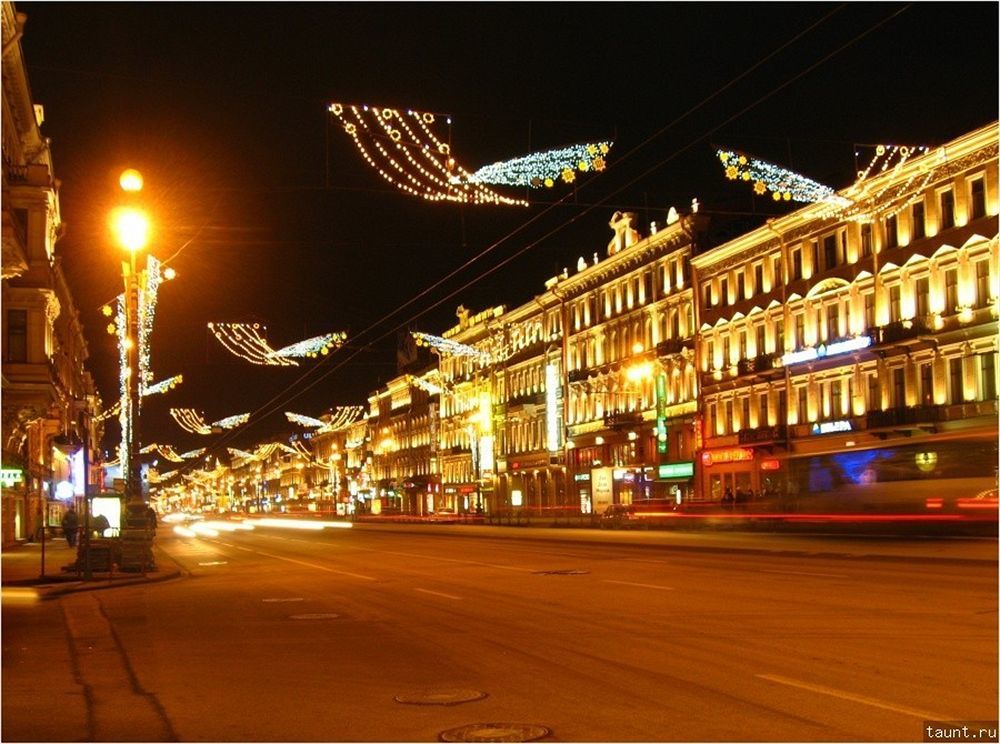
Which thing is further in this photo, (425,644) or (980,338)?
(980,338)

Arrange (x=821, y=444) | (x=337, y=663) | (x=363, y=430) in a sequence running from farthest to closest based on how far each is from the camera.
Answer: (x=363, y=430)
(x=821, y=444)
(x=337, y=663)

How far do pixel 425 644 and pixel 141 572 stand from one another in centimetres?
1615

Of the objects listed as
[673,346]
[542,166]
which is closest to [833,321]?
[673,346]

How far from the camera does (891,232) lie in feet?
154

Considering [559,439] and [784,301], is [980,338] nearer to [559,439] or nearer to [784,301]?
[784,301]

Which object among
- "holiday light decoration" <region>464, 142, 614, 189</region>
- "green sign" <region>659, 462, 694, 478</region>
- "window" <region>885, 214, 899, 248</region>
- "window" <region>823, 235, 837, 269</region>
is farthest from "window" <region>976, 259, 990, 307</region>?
"holiday light decoration" <region>464, 142, 614, 189</region>

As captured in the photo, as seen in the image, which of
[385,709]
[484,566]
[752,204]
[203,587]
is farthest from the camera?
[752,204]

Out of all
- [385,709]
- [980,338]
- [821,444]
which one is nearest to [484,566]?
[385,709]

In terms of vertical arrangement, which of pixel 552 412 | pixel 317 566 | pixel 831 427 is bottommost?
pixel 317 566

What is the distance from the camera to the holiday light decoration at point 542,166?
21484mm

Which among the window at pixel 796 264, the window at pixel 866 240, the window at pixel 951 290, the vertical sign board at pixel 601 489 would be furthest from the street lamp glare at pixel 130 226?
the vertical sign board at pixel 601 489

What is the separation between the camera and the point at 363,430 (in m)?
137

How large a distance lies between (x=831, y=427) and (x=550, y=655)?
135ft

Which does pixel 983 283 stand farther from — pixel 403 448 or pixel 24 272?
pixel 403 448
